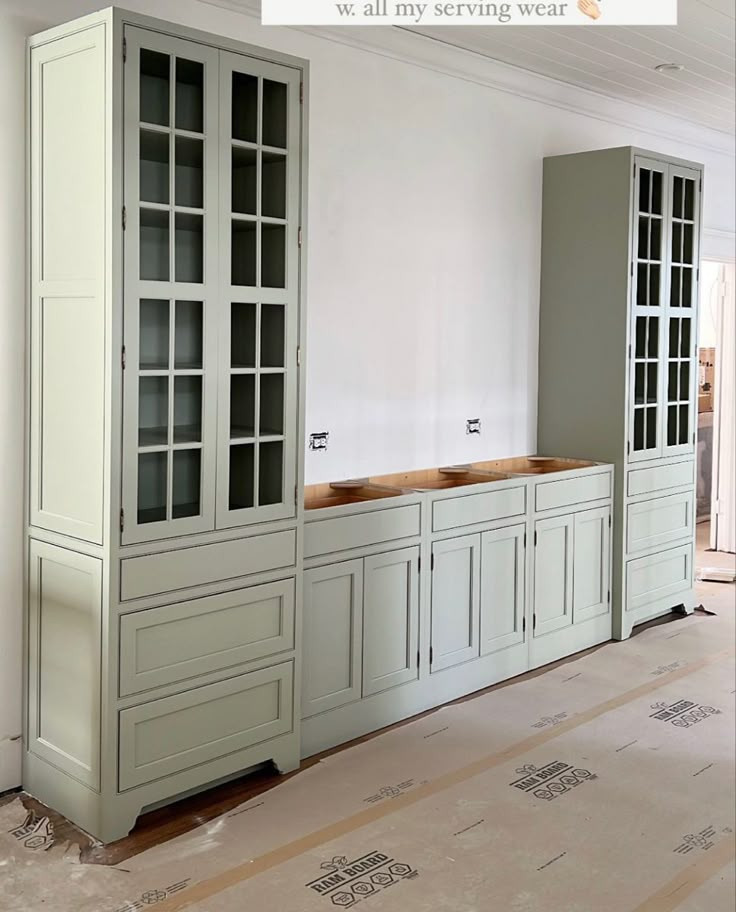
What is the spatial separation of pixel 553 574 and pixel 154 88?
2.79m

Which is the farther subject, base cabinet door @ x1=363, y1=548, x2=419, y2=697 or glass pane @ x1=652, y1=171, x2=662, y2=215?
glass pane @ x1=652, y1=171, x2=662, y2=215

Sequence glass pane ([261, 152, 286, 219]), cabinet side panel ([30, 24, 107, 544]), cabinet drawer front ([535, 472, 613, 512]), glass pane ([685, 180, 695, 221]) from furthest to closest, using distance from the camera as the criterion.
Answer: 1. glass pane ([685, 180, 695, 221])
2. cabinet drawer front ([535, 472, 613, 512])
3. glass pane ([261, 152, 286, 219])
4. cabinet side panel ([30, 24, 107, 544])

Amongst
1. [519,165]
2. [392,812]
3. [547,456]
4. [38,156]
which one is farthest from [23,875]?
[519,165]

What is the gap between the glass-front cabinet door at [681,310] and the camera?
5246 mm

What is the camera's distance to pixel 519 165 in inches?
198

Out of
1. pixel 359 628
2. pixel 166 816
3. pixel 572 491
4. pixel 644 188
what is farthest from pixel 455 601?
pixel 644 188

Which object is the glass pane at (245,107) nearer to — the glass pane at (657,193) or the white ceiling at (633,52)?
the white ceiling at (633,52)

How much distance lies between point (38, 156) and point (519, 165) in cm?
265

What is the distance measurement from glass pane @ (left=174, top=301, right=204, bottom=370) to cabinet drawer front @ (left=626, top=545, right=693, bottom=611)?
286cm

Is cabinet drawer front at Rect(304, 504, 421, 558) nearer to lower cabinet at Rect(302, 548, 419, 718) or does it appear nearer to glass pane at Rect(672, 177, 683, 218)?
lower cabinet at Rect(302, 548, 419, 718)

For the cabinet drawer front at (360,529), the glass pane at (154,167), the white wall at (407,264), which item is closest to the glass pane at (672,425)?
the white wall at (407,264)

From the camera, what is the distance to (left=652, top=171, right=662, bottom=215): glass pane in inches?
201

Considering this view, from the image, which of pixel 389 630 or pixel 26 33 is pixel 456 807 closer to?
pixel 389 630

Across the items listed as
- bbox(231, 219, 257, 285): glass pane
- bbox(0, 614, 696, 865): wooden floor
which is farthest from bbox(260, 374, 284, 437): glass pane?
bbox(0, 614, 696, 865): wooden floor
